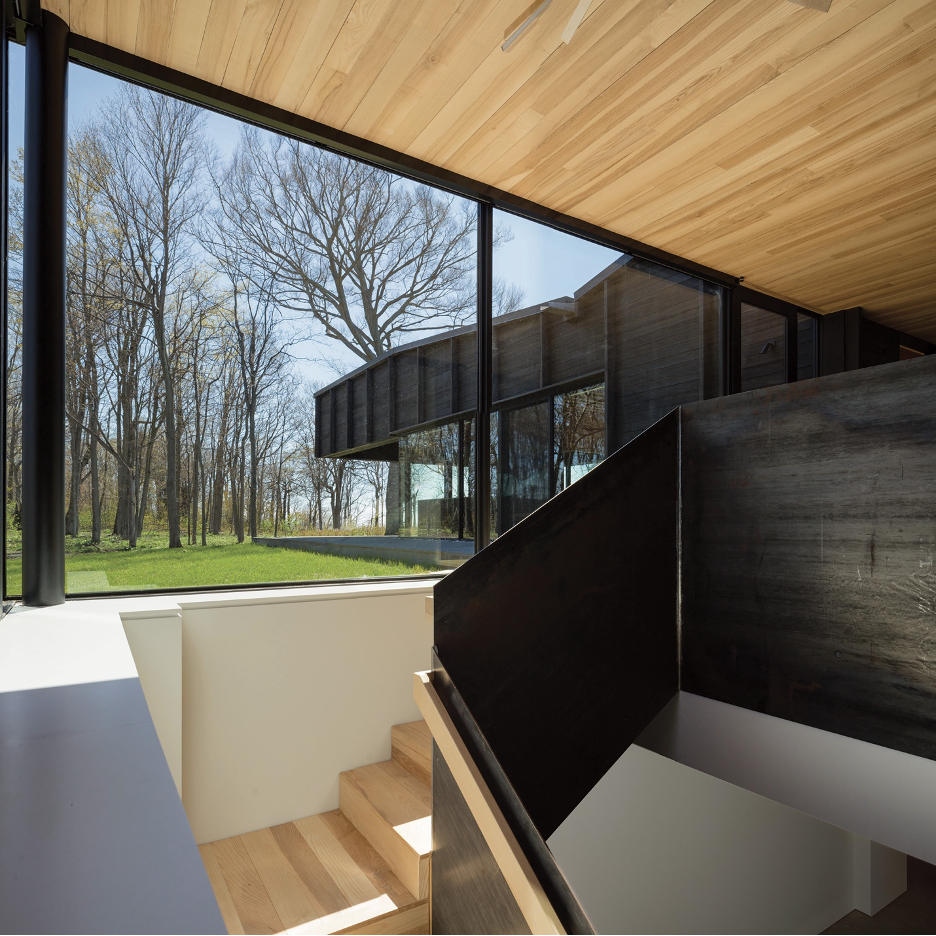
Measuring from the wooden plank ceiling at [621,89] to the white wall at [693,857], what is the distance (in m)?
2.43

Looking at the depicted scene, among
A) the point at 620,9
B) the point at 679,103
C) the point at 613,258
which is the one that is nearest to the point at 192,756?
the point at 620,9

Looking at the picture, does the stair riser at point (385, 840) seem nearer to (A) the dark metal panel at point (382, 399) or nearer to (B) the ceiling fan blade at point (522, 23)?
(A) the dark metal panel at point (382, 399)

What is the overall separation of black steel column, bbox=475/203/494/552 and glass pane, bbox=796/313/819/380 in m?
2.86

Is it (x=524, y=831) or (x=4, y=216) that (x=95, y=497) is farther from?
(x=524, y=831)

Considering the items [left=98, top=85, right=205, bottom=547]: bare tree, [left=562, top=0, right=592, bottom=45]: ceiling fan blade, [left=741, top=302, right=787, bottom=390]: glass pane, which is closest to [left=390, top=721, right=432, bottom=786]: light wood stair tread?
[left=98, top=85, right=205, bottom=547]: bare tree

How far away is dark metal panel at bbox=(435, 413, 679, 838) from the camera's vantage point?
1.63 m

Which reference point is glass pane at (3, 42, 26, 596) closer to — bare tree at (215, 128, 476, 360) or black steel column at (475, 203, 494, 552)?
bare tree at (215, 128, 476, 360)

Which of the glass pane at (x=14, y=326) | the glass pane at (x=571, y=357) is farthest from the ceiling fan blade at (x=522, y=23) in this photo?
the glass pane at (x=14, y=326)

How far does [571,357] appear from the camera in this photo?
3451mm

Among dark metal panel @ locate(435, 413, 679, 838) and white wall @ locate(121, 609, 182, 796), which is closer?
dark metal panel @ locate(435, 413, 679, 838)

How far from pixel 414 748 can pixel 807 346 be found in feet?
13.9

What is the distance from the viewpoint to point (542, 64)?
2273mm

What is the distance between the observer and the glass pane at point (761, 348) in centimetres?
433

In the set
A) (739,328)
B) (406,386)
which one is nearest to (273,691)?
(406,386)
